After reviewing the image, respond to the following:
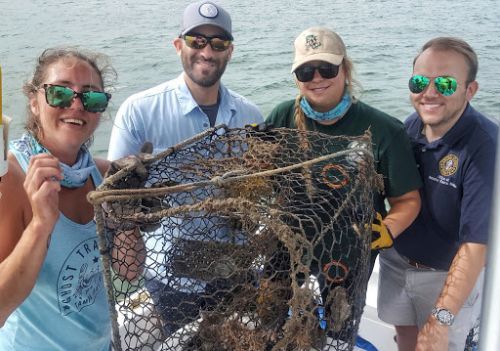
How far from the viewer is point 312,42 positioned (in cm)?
213

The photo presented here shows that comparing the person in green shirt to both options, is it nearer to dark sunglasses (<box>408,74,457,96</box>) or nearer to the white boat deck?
dark sunglasses (<box>408,74,457,96</box>)

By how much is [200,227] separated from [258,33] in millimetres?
9984

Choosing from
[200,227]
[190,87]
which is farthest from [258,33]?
[200,227]

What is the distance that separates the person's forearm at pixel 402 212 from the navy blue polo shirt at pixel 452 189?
0.31ft

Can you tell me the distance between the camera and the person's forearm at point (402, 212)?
201cm

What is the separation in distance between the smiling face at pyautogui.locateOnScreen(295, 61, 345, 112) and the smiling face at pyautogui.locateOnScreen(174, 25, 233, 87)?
1.77 feet

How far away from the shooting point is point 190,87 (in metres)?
2.50

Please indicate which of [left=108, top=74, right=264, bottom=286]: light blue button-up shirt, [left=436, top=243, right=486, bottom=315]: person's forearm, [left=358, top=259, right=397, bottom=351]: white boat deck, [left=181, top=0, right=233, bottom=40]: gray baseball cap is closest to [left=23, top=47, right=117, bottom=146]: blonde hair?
[left=108, top=74, right=264, bottom=286]: light blue button-up shirt

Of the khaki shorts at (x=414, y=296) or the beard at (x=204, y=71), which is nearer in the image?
the khaki shorts at (x=414, y=296)

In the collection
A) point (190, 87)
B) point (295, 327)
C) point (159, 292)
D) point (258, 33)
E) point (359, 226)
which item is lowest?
point (258, 33)

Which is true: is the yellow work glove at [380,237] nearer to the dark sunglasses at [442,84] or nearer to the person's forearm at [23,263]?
the dark sunglasses at [442,84]

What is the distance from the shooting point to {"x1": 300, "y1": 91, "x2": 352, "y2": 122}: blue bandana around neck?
2084 millimetres

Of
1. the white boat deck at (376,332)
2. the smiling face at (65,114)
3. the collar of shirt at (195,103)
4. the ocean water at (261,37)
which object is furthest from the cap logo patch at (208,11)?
the ocean water at (261,37)

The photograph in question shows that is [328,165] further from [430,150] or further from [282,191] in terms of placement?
[430,150]
